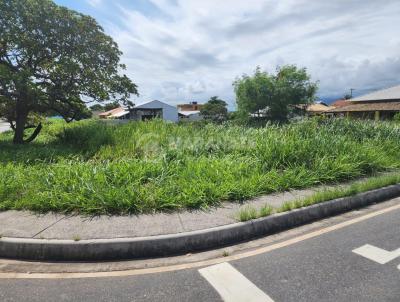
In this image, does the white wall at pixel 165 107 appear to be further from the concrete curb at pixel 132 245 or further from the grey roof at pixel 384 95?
the concrete curb at pixel 132 245

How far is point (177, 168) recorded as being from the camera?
6.54 m

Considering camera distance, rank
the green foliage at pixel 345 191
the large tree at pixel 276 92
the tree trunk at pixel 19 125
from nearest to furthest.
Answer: the green foliage at pixel 345 191 < the tree trunk at pixel 19 125 < the large tree at pixel 276 92

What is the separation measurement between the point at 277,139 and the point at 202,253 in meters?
5.00

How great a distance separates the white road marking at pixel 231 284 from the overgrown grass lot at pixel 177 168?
157cm

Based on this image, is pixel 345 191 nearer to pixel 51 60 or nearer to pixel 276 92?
pixel 51 60

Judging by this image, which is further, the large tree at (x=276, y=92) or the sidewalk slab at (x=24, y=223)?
the large tree at (x=276, y=92)

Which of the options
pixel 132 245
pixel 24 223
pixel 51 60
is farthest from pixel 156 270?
pixel 51 60

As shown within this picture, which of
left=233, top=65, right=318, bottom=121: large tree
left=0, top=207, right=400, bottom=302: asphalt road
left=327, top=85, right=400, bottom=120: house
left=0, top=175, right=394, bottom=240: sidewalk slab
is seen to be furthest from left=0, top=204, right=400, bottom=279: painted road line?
left=327, top=85, right=400, bottom=120: house

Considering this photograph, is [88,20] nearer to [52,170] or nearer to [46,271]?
[52,170]

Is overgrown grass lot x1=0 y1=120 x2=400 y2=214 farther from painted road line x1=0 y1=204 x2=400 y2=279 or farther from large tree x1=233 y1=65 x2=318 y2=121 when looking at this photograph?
large tree x1=233 y1=65 x2=318 y2=121

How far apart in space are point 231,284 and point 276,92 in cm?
2613

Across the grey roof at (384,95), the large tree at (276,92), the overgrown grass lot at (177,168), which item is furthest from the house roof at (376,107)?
the overgrown grass lot at (177,168)

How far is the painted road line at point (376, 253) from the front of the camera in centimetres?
374

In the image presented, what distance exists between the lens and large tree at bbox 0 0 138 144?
11008 mm
